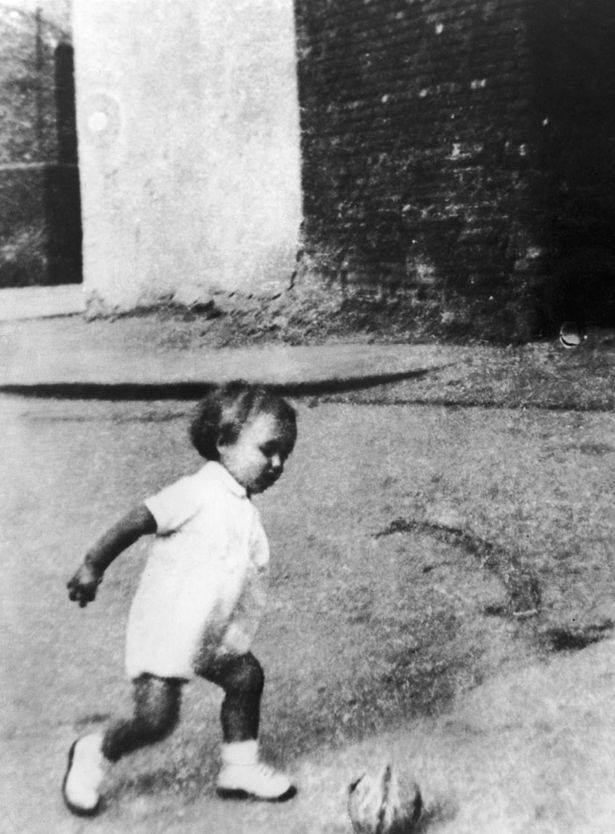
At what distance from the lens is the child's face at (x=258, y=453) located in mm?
2004

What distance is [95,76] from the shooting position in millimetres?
2785

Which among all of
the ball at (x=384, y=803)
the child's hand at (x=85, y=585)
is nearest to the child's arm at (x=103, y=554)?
the child's hand at (x=85, y=585)

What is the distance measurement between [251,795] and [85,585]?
0.67 metres

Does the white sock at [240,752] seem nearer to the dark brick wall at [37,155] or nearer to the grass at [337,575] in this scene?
the grass at [337,575]

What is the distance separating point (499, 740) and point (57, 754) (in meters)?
1.02

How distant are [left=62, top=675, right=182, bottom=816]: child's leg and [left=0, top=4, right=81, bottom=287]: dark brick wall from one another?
69.0 inches

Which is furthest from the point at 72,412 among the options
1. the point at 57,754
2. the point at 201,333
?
the point at 57,754

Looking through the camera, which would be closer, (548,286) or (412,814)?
(412,814)

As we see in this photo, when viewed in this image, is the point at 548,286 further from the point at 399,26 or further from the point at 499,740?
the point at 499,740

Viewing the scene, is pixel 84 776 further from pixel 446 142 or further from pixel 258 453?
pixel 446 142

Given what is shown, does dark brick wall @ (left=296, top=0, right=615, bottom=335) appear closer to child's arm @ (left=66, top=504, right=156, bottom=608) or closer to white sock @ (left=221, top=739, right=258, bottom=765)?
child's arm @ (left=66, top=504, right=156, bottom=608)

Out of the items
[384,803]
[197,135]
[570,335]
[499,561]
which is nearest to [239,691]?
[384,803]

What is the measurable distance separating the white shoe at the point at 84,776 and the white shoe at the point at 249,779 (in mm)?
285

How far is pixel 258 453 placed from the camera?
6.64ft
